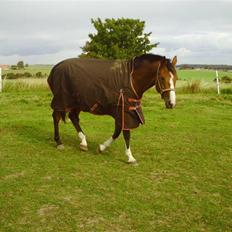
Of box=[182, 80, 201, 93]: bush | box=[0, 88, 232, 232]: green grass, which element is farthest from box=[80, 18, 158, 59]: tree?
box=[0, 88, 232, 232]: green grass

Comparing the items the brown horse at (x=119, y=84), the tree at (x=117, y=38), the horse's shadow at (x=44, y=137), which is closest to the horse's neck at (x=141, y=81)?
the brown horse at (x=119, y=84)

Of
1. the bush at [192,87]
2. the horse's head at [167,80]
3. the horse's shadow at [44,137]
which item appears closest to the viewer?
the horse's head at [167,80]

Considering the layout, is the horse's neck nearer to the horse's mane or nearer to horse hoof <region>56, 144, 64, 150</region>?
the horse's mane

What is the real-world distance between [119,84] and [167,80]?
2.65 ft

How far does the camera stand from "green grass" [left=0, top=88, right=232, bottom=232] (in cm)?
420

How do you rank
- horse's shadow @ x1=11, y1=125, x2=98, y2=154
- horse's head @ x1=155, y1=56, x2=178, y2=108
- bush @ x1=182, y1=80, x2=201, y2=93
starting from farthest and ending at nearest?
bush @ x1=182, y1=80, x2=201, y2=93, horse's shadow @ x1=11, y1=125, x2=98, y2=154, horse's head @ x1=155, y1=56, x2=178, y2=108

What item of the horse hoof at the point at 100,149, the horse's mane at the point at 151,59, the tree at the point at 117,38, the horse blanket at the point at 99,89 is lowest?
the horse hoof at the point at 100,149

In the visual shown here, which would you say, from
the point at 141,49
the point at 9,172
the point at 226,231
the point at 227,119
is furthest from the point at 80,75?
the point at 141,49

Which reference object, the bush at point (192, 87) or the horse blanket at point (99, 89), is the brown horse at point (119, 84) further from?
the bush at point (192, 87)

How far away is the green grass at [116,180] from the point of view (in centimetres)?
420

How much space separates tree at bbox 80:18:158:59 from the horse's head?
77.5 feet

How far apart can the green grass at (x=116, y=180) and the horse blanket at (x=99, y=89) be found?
81cm

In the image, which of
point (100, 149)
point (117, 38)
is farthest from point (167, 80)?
point (117, 38)

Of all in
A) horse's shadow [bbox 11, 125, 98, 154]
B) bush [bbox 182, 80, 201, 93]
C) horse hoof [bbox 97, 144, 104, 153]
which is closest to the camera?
horse hoof [bbox 97, 144, 104, 153]
